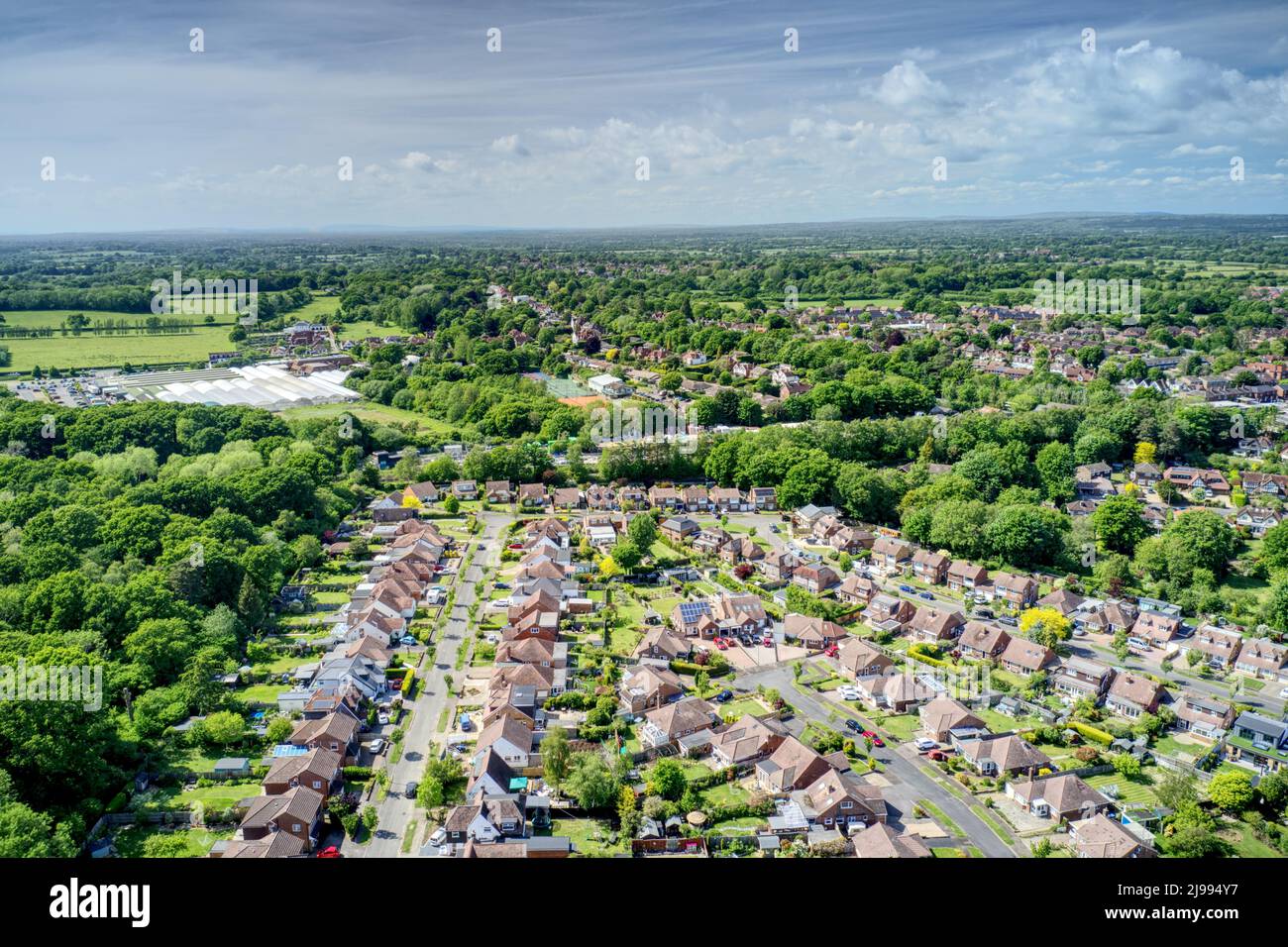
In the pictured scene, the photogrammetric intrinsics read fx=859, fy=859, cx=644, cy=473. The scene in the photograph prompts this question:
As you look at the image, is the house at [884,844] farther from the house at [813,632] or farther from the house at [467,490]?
the house at [467,490]

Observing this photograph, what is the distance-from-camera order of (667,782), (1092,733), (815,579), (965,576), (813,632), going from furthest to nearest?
1. (965,576)
2. (815,579)
3. (813,632)
4. (1092,733)
5. (667,782)

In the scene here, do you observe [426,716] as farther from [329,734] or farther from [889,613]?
[889,613]

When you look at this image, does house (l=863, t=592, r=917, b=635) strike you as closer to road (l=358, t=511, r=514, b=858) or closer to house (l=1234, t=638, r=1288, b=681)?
house (l=1234, t=638, r=1288, b=681)

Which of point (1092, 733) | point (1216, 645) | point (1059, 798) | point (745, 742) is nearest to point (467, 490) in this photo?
point (745, 742)

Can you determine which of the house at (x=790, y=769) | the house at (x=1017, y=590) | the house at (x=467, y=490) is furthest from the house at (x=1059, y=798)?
the house at (x=467, y=490)

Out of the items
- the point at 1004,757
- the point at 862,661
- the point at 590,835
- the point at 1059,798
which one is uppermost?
the point at 862,661

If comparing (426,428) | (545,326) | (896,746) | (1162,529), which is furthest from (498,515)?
(545,326)
